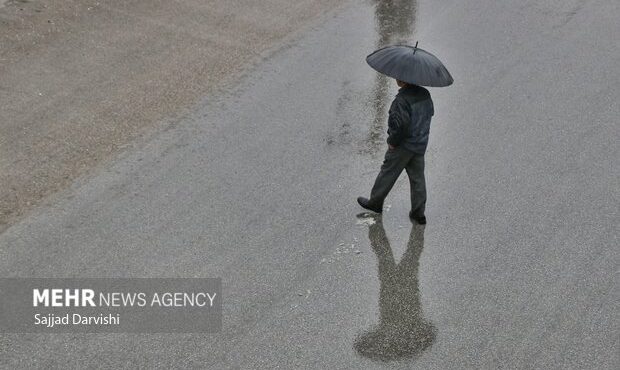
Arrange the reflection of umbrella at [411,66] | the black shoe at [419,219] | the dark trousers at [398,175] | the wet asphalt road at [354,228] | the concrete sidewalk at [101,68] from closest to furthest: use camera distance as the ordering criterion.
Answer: the wet asphalt road at [354,228] < the reflection of umbrella at [411,66] < the dark trousers at [398,175] < the black shoe at [419,219] < the concrete sidewalk at [101,68]

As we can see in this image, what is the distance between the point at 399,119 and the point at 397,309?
161 cm

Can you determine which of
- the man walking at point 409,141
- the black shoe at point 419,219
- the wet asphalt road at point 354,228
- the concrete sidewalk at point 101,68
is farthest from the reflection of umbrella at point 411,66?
the concrete sidewalk at point 101,68

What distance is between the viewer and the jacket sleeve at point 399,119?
7012mm

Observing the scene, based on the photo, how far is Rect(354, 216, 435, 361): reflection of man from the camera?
6.27 metres

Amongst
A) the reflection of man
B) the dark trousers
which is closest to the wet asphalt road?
the reflection of man

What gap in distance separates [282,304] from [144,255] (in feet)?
4.34

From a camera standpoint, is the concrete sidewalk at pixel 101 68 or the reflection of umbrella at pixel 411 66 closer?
the reflection of umbrella at pixel 411 66

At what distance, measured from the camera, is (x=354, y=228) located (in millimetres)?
7574

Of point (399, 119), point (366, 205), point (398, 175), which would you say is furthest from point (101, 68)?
point (399, 119)

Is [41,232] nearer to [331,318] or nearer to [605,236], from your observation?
[331,318]

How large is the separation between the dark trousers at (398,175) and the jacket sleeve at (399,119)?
197mm

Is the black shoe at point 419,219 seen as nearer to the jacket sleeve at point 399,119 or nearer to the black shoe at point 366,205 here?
the black shoe at point 366,205

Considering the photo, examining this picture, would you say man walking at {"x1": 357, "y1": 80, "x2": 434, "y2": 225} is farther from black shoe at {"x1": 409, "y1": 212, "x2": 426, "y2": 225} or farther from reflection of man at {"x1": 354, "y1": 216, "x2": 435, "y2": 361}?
reflection of man at {"x1": 354, "y1": 216, "x2": 435, "y2": 361}

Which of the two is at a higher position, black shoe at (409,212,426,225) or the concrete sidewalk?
the concrete sidewalk
